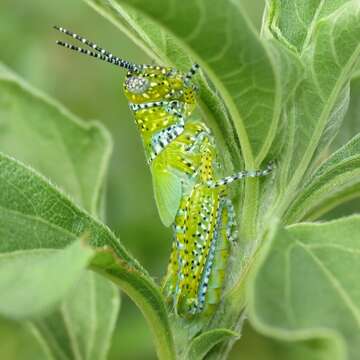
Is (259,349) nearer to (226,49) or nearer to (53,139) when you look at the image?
(53,139)

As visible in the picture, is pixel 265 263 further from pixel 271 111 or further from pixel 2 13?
pixel 2 13

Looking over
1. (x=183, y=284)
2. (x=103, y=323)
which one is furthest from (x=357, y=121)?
(x=103, y=323)

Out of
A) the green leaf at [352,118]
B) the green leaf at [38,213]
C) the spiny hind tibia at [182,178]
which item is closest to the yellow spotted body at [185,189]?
the spiny hind tibia at [182,178]

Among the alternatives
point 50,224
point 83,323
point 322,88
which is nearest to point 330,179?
point 322,88

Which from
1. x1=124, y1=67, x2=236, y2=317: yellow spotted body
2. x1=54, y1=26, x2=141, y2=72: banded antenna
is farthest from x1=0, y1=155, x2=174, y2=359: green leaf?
x1=54, y1=26, x2=141, y2=72: banded antenna

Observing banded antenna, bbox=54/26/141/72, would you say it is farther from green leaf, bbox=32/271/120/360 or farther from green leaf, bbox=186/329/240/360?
green leaf, bbox=186/329/240/360

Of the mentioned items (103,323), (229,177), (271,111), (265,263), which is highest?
(271,111)
